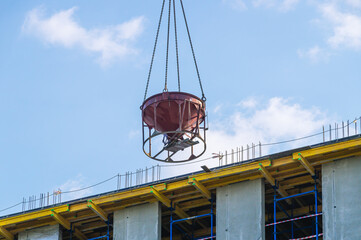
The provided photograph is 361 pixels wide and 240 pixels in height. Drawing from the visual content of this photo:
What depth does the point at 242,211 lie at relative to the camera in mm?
45688

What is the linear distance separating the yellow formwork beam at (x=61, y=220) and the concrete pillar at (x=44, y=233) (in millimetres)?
414

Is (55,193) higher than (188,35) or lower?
lower

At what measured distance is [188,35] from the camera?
46062 millimetres

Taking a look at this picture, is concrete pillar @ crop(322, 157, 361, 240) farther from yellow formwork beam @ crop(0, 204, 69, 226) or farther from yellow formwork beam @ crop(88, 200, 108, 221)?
yellow formwork beam @ crop(0, 204, 69, 226)

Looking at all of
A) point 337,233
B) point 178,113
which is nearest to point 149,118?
point 178,113

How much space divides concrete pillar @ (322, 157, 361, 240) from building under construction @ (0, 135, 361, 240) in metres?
0.04

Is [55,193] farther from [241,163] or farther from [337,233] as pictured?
[337,233]

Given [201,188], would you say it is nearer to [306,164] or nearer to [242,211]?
[242,211]

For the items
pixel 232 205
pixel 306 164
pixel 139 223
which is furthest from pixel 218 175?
pixel 139 223

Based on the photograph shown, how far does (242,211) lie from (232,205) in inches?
29.8

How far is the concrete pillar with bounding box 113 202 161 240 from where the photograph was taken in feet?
159

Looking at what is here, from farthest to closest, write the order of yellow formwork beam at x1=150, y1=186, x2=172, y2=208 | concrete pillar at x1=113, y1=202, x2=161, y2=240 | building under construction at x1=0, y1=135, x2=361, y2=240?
yellow formwork beam at x1=150, y1=186, x2=172, y2=208 < concrete pillar at x1=113, y1=202, x2=161, y2=240 < building under construction at x1=0, y1=135, x2=361, y2=240

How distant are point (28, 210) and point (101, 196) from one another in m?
5.24

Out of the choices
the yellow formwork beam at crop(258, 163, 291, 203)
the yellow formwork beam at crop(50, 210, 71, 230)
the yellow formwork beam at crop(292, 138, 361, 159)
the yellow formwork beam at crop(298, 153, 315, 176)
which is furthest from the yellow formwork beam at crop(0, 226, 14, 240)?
the yellow formwork beam at crop(298, 153, 315, 176)
